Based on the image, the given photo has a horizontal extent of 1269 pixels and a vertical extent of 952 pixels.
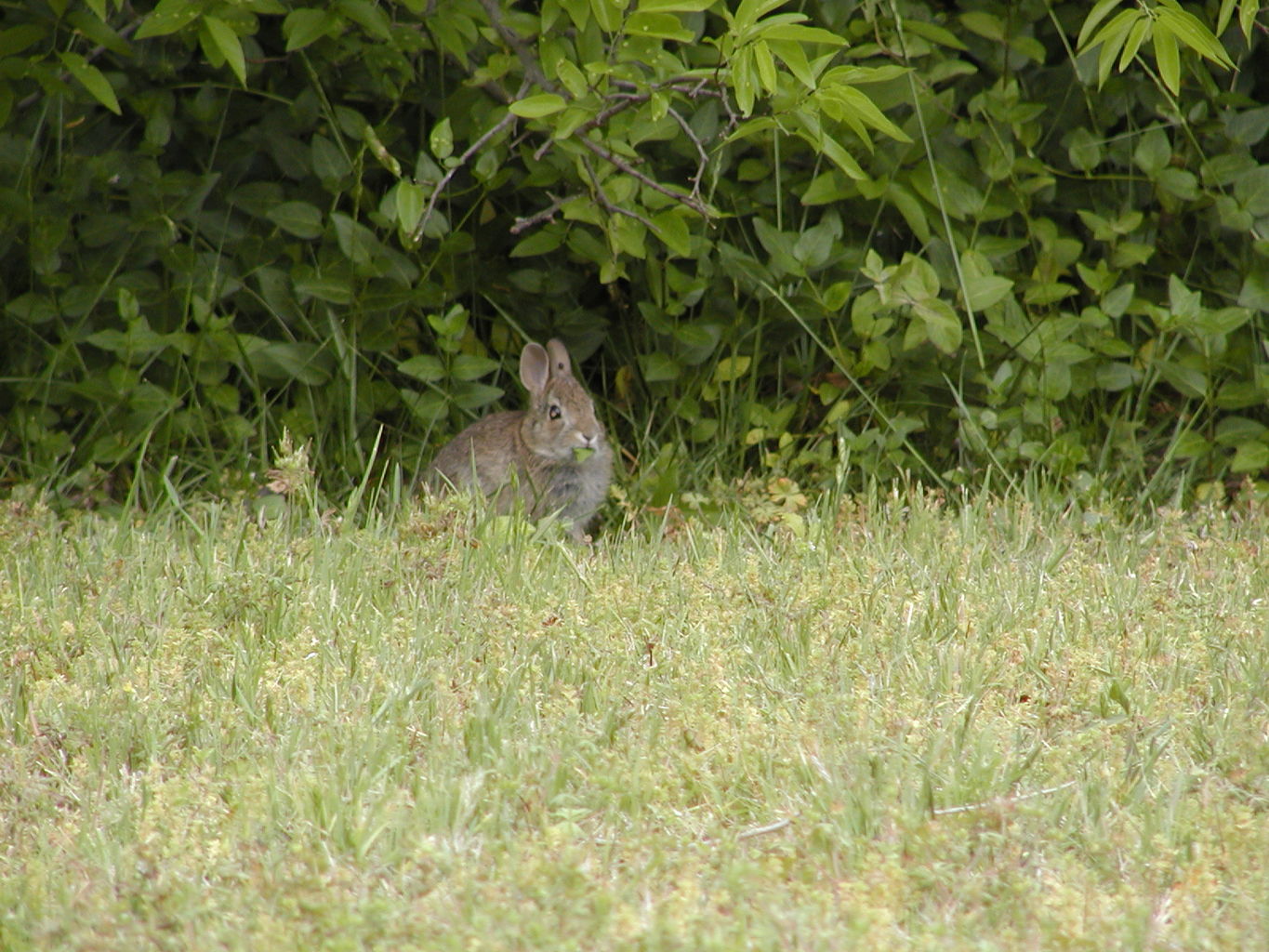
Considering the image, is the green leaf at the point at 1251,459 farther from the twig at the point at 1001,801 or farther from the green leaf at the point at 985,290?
the twig at the point at 1001,801

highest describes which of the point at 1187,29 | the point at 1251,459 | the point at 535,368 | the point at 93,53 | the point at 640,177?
the point at 1187,29

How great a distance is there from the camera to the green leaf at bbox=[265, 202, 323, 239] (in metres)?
5.78

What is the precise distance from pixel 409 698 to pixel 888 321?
2843mm

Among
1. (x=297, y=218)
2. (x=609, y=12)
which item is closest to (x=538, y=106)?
(x=609, y=12)

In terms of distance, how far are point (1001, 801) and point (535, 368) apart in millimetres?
3570

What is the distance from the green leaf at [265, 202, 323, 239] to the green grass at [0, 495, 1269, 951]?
1484 millimetres

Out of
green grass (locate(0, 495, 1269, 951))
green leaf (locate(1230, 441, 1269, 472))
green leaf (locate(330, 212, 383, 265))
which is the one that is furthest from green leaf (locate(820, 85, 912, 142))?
green leaf (locate(1230, 441, 1269, 472))

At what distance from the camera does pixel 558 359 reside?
6.01 m

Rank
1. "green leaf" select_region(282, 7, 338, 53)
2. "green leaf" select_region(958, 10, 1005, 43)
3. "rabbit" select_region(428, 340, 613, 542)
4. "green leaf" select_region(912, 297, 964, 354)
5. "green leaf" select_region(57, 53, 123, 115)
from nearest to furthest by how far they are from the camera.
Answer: "green leaf" select_region(57, 53, 123, 115) < "green leaf" select_region(282, 7, 338, 53) < "green leaf" select_region(912, 297, 964, 354) < "green leaf" select_region(958, 10, 1005, 43) < "rabbit" select_region(428, 340, 613, 542)

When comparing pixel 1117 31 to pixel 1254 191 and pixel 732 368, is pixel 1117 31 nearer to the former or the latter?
pixel 1254 191

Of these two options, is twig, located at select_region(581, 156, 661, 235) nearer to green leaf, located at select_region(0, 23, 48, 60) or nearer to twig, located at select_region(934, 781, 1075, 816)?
green leaf, located at select_region(0, 23, 48, 60)

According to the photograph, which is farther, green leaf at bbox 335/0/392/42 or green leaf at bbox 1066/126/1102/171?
green leaf at bbox 1066/126/1102/171

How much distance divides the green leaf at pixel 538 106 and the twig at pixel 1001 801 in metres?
2.52

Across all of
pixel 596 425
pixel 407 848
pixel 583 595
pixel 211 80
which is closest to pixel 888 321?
pixel 596 425
